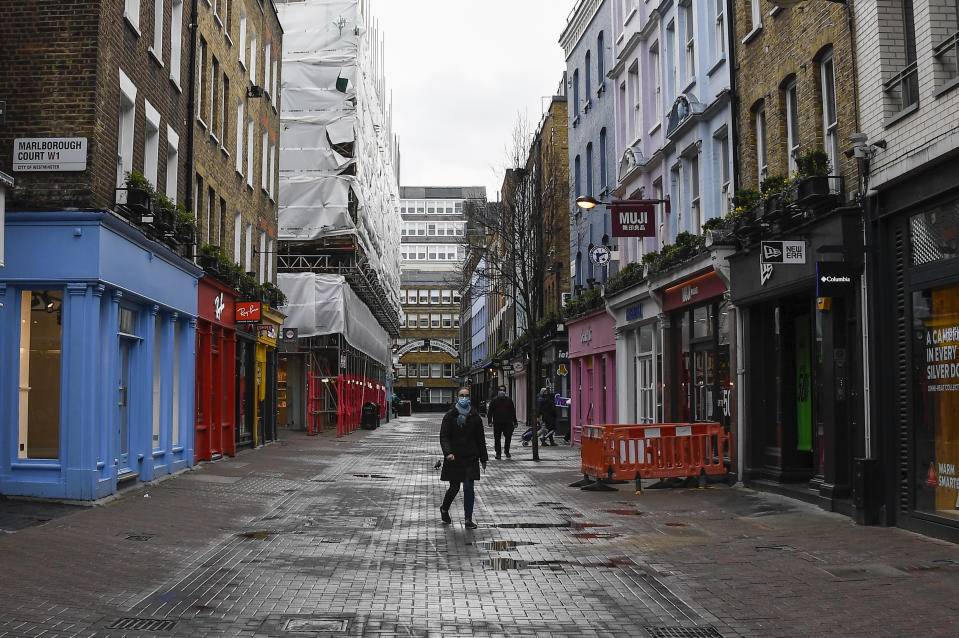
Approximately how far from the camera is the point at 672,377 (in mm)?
23219

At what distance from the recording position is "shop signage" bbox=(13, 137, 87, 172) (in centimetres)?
1473

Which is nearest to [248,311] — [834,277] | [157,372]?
[157,372]

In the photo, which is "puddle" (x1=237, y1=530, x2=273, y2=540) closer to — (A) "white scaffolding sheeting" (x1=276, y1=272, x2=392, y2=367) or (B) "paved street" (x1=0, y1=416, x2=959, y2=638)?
(B) "paved street" (x1=0, y1=416, x2=959, y2=638)

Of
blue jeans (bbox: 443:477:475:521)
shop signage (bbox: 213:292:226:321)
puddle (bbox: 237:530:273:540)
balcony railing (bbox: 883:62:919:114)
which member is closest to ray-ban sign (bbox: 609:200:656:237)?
shop signage (bbox: 213:292:226:321)

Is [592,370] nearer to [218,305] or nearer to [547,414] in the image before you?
[547,414]

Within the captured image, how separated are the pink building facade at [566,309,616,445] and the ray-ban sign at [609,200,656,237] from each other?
651 cm

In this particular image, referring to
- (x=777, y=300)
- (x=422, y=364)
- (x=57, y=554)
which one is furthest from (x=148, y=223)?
(x=422, y=364)

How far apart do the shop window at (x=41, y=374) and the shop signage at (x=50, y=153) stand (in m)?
1.82

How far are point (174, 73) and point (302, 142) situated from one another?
22.0 m

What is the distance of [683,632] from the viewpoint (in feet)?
23.5

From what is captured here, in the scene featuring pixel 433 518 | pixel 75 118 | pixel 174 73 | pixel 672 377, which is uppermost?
pixel 174 73

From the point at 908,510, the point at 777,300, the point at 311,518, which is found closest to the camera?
the point at 908,510

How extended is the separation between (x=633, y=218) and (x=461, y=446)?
34.5 ft

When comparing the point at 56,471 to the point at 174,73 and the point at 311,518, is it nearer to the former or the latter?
the point at 311,518
